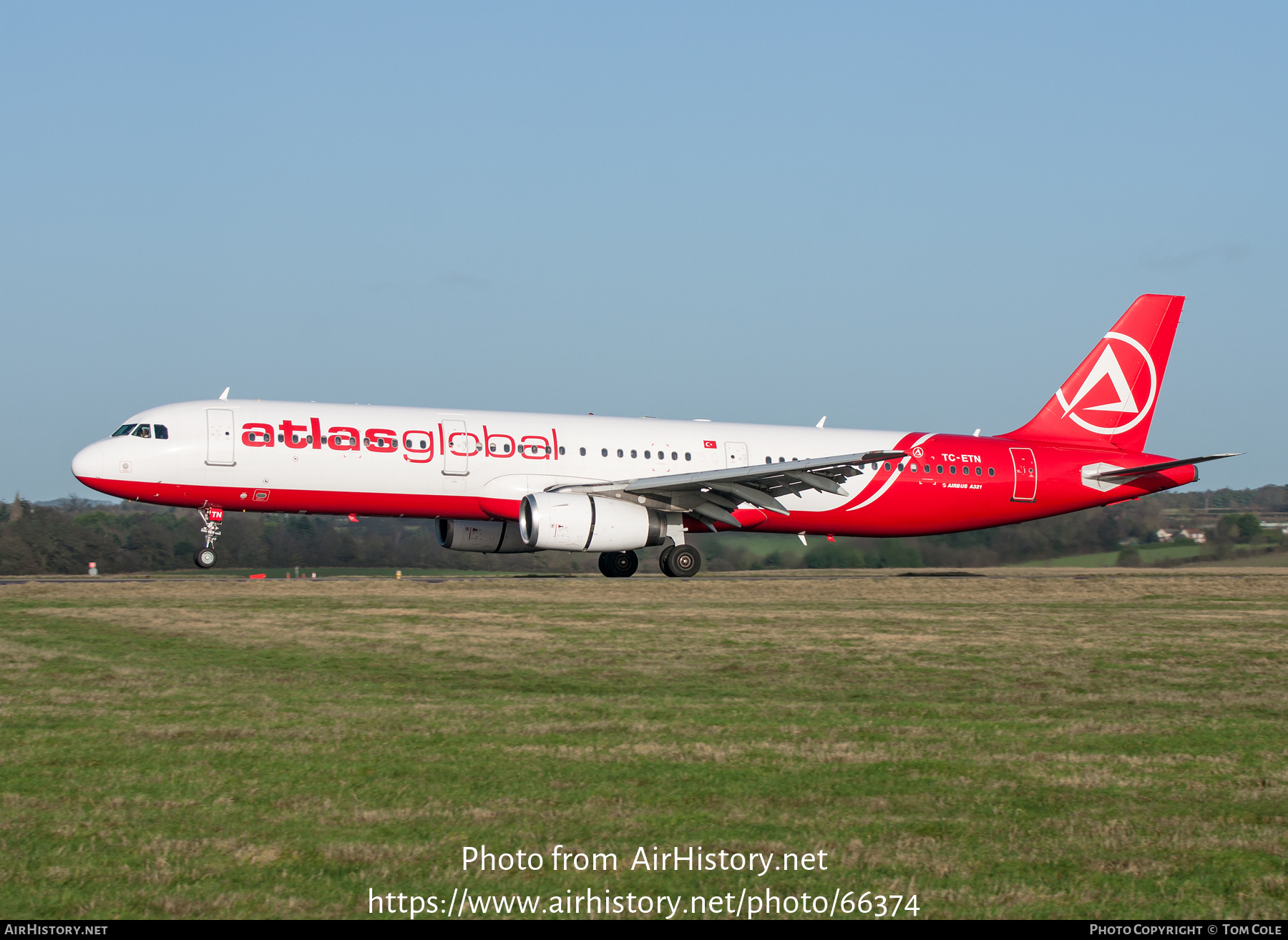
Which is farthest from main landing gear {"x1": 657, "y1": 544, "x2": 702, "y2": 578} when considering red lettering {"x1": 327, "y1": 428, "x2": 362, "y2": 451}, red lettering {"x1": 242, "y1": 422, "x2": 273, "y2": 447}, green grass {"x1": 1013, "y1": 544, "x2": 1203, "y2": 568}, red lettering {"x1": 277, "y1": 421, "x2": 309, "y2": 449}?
green grass {"x1": 1013, "y1": 544, "x2": 1203, "y2": 568}

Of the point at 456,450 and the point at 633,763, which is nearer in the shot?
the point at 633,763

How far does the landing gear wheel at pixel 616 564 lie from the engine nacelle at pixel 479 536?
2.07m

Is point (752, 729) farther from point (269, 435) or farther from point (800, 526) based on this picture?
point (800, 526)

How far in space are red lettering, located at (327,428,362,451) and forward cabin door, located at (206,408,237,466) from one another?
6.78 feet

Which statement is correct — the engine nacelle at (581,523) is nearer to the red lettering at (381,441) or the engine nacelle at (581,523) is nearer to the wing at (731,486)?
the wing at (731,486)

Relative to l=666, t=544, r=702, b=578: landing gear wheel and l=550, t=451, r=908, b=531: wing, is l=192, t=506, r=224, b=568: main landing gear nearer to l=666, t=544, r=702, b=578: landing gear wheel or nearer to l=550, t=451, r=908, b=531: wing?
l=550, t=451, r=908, b=531: wing

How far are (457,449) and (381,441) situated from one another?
5.55ft

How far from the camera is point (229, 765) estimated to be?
28.2 ft

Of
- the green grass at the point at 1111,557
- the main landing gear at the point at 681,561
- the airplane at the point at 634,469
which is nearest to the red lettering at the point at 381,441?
the airplane at the point at 634,469

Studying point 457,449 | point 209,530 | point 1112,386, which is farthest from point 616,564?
point 1112,386

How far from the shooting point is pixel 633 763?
8930 mm

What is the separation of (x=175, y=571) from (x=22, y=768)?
2688cm

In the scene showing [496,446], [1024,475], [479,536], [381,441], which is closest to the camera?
[381,441]

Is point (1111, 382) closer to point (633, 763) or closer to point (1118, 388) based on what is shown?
point (1118, 388)
